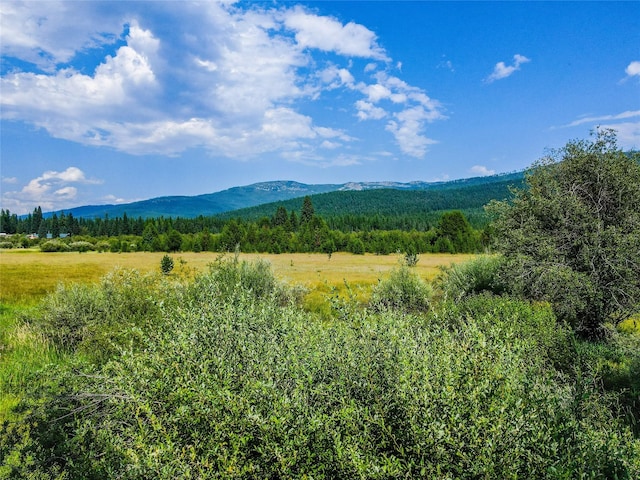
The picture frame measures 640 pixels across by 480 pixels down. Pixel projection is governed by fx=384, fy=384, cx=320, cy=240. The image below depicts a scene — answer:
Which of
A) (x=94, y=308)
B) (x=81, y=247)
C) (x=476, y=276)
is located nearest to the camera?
(x=94, y=308)

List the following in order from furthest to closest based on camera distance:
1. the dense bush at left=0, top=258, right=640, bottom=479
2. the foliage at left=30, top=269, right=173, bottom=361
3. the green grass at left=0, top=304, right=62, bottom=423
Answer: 1. the foliage at left=30, top=269, right=173, bottom=361
2. the green grass at left=0, top=304, right=62, bottom=423
3. the dense bush at left=0, top=258, right=640, bottom=479

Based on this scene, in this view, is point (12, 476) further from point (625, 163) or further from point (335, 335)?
→ point (625, 163)

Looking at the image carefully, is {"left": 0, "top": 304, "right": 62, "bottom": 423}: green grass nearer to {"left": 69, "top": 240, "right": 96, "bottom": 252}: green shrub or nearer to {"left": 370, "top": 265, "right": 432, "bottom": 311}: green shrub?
{"left": 370, "top": 265, "right": 432, "bottom": 311}: green shrub

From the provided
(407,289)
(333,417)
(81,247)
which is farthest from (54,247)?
(333,417)

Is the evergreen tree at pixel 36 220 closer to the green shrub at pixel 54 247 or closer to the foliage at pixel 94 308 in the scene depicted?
the green shrub at pixel 54 247

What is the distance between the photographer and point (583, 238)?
10641mm

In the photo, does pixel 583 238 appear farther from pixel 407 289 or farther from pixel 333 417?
pixel 333 417

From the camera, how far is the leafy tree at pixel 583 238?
1009 cm

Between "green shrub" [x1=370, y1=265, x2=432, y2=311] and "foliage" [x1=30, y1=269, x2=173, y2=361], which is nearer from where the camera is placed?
"foliage" [x1=30, y1=269, x2=173, y2=361]

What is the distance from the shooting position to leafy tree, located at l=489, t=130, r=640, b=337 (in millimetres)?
10094

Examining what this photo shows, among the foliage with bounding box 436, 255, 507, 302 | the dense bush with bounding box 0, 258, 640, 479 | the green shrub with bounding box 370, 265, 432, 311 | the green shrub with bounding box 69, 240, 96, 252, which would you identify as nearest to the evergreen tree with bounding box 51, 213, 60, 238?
the green shrub with bounding box 69, 240, 96, 252

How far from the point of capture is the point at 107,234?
4375 inches

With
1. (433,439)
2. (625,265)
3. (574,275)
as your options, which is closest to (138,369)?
(433,439)

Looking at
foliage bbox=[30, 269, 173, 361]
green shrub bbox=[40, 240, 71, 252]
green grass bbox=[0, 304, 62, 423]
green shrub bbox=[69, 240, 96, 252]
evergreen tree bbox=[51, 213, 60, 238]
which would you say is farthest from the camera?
evergreen tree bbox=[51, 213, 60, 238]
